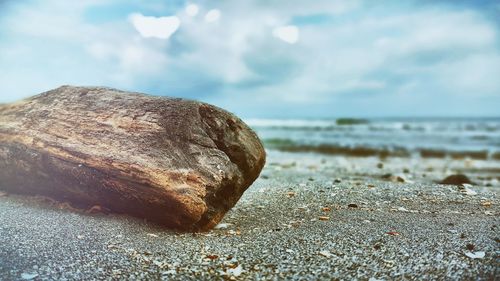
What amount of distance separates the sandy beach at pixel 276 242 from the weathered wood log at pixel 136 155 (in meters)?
0.24

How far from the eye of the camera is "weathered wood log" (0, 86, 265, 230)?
431 cm

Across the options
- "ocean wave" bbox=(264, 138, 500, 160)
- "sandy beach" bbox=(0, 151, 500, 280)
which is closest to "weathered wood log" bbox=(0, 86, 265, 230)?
"sandy beach" bbox=(0, 151, 500, 280)

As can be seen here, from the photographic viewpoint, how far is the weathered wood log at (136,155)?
431 cm

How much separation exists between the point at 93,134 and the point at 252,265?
2375mm

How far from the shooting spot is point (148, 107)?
15.6 ft

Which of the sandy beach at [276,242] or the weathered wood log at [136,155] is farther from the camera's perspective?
the weathered wood log at [136,155]

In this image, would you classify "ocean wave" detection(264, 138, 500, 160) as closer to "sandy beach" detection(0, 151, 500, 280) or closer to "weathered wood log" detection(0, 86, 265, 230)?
"sandy beach" detection(0, 151, 500, 280)

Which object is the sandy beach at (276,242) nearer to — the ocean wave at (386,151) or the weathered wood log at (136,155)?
the weathered wood log at (136,155)

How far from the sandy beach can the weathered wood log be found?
243 mm

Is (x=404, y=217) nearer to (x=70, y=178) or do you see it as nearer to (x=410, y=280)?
(x=410, y=280)

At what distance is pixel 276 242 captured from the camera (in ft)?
13.5

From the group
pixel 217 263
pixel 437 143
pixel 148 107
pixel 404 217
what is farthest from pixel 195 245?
pixel 437 143

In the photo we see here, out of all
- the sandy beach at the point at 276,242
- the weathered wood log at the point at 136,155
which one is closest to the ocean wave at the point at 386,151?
the sandy beach at the point at 276,242

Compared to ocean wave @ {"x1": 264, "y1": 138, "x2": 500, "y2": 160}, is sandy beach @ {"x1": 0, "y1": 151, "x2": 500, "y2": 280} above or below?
below
